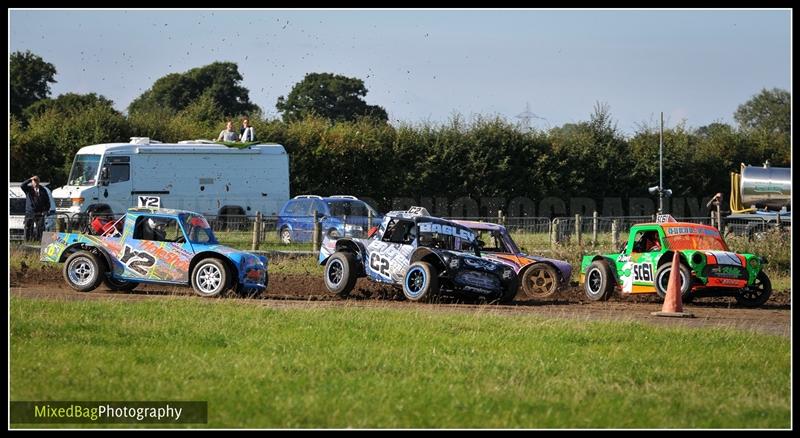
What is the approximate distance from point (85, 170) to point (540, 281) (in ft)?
65.0

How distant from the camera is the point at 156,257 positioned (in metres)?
19.6

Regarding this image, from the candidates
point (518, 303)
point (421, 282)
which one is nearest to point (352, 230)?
point (518, 303)

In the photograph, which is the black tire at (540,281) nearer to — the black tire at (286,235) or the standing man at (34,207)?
the black tire at (286,235)

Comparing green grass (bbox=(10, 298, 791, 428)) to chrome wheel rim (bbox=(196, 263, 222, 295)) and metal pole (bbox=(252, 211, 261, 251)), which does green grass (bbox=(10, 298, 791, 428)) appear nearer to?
chrome wheel rim (bbox=(196, 263, 222, 295))

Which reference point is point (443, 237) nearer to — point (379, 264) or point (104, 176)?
point (379, 264)

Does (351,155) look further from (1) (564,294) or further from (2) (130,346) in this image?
(2) (130,346)

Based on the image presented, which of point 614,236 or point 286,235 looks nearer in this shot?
point 614,236

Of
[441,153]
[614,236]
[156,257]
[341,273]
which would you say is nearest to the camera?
[156,257]

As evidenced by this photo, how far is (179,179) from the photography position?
36.8 m

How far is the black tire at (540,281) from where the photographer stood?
2019 cm

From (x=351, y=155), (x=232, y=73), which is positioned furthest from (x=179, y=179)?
(x=232, y=73)

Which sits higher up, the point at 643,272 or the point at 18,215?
the point at 18,215

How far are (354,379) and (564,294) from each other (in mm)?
11247

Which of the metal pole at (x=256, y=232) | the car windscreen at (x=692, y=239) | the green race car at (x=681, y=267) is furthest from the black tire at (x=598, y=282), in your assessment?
the metal pole at (x=256, y=232)
